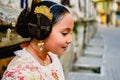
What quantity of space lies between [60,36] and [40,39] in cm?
12

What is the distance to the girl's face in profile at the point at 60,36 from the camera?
2.19m

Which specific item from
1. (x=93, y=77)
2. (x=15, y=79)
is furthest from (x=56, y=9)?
(x=93, y=77)

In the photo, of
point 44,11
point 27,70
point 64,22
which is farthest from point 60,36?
point 27,70

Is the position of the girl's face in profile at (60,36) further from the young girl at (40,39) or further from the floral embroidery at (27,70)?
the floral embroidery at (27,70)

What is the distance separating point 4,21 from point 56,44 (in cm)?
67

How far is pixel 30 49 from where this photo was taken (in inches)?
88.1

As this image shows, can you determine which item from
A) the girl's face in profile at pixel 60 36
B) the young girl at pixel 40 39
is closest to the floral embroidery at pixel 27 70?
the young girl at pixel 40 39

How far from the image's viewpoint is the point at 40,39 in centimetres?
217

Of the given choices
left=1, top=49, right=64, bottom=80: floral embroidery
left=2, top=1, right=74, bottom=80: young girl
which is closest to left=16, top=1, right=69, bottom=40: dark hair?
left=2, top=1, right=74, bottom=80: young girl

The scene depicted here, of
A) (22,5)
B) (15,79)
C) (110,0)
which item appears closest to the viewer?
(15,79)

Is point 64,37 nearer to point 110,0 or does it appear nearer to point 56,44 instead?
point 56,44

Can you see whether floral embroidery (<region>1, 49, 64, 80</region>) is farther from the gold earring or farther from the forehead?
the forehead

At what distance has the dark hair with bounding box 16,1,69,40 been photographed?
2.11 m

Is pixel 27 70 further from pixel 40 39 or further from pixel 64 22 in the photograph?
pixel 64 22
